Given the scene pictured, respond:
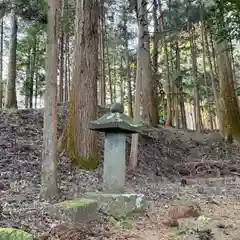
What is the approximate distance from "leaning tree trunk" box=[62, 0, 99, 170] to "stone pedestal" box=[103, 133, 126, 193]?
1.84 m

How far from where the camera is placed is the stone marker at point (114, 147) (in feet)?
18.0

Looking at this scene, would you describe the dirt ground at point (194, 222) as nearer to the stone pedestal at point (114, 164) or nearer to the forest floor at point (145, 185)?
the forest floor at point (145, 185)

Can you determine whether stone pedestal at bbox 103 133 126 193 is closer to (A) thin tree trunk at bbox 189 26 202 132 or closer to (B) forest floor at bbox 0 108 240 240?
(B) forest floor at bbox 0 108 240 240

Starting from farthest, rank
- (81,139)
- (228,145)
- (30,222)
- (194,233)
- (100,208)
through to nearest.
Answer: (228,145) → (81,139) → (100,208) → (194,233) → (30,222)

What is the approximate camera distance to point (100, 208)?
513 cm

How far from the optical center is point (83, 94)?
7.82m

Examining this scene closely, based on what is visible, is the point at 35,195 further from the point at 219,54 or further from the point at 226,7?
the point at 219,54

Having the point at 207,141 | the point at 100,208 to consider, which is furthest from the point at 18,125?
the point at 207,141

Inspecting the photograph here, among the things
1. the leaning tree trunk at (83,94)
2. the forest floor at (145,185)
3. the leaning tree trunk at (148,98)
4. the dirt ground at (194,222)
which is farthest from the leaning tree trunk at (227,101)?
the leaning tree trunk at (83,94)

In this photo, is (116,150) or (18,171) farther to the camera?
(18,171)

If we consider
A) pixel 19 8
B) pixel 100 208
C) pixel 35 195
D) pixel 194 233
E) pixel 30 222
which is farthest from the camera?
pixel 19 8

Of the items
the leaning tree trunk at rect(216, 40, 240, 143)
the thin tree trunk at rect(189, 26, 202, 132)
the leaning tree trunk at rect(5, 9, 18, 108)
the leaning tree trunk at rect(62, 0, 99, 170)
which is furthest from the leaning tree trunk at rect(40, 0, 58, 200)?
the thin tree trunk at rect(189, 26, 202, 132)

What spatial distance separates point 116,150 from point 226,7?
562 cm

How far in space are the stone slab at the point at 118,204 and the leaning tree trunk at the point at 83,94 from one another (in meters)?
2.11
